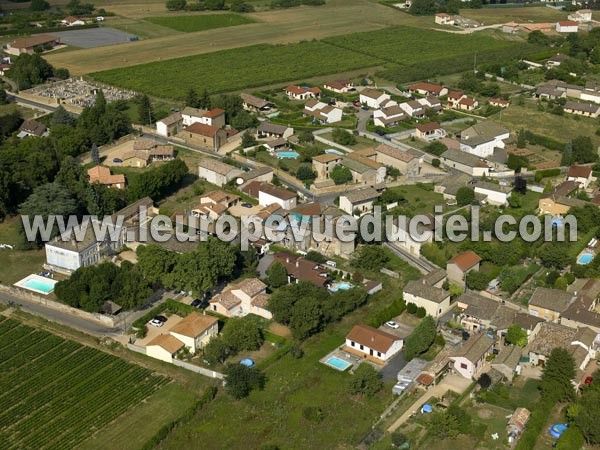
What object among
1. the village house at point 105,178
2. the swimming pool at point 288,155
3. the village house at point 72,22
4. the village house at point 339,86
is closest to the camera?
the village house at point 105,178

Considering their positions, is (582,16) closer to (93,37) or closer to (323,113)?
(323,113)

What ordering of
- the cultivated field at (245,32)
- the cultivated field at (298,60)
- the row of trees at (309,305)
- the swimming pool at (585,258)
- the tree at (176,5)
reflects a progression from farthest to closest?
the tree at (176,5) < the cultivated field at (245,32) < the cultivated field at (298,60) < the swimming pool at (585,258) < the row of trees at (309,305)

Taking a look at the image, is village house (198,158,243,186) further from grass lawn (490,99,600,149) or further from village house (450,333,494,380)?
grass lawn (490,99,600,149)

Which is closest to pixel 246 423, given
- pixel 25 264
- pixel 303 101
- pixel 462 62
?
pixel 25 264

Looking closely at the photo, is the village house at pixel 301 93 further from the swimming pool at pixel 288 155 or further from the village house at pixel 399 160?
the village house at pixel 399 160

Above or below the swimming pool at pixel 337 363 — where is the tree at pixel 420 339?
above

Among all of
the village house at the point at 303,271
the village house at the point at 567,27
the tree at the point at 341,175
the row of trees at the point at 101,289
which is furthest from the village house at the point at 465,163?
the village house at the point at 567,27

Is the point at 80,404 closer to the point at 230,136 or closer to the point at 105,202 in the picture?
the point at 105,202
